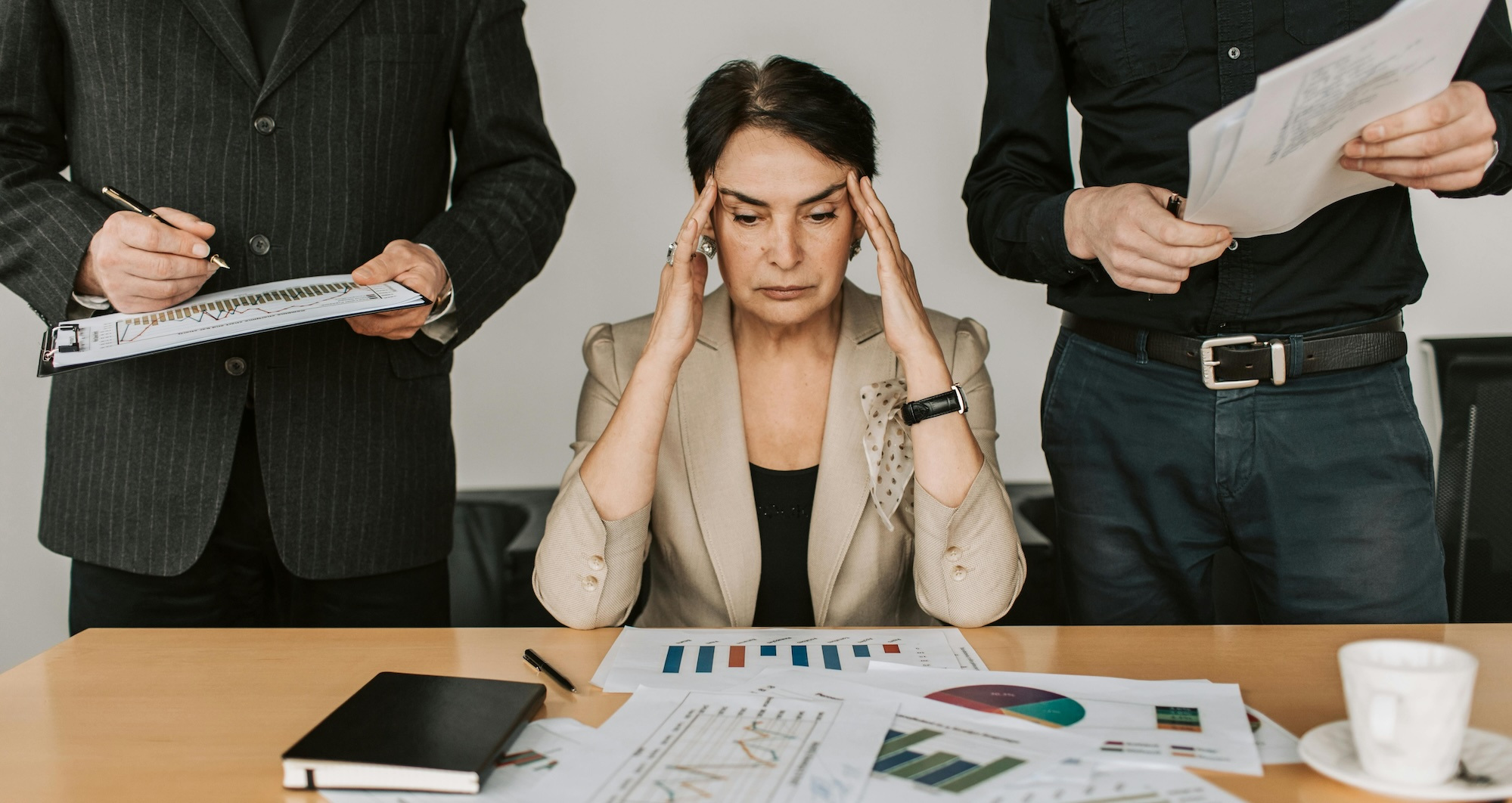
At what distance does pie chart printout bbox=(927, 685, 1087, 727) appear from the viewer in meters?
1.09

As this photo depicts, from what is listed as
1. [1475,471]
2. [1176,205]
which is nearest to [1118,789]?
[1176,205]

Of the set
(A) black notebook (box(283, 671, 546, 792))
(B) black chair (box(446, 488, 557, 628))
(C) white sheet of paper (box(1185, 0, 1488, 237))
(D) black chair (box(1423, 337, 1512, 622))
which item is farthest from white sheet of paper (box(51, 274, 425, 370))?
(D) black chair (box(1423, 337, 1512, 622))

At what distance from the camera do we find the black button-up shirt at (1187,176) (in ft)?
5.20

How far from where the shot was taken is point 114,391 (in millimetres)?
1691

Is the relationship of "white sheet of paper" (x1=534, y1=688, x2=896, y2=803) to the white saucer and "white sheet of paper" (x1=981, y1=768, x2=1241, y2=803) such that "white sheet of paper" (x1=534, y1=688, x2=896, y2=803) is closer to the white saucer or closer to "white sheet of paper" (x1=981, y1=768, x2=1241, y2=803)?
"white sheet of paper" (x1=981, y1=768, x2=1241, y2=803)

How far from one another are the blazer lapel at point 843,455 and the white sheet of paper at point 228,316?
Answer: 0.68 meters

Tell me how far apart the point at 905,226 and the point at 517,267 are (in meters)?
1.59

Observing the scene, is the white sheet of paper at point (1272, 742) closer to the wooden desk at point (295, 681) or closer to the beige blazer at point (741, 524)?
the wooden desk at point (295, 681)

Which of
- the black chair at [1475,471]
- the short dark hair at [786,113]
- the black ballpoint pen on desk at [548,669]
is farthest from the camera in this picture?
the black chair at [1475,471]

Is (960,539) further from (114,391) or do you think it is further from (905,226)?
(905,226)

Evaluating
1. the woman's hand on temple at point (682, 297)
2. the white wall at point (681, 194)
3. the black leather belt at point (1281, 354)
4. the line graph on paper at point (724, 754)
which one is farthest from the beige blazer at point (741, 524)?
the white wall at point (681, 194)

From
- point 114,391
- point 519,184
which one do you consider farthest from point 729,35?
point 114,391

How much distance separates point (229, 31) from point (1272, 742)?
1.68 metres

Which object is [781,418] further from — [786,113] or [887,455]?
[786,113]
